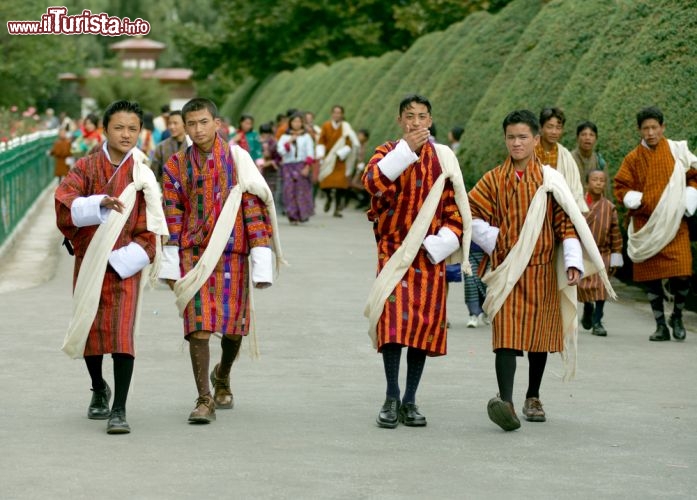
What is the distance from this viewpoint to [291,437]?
24.1 ft

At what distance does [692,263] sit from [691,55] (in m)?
2.24

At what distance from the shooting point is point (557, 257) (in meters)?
7.89

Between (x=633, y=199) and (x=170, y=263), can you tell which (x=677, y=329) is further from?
(x=170, y=263)

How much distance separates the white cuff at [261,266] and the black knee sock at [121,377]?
29.2 inches

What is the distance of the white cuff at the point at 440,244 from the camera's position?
7.61 meters

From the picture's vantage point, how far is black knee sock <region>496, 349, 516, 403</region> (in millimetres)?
7616

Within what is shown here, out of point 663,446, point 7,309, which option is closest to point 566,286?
point 663,446

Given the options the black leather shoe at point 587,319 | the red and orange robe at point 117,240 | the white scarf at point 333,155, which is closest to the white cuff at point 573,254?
the red and orange robe at point 117,240

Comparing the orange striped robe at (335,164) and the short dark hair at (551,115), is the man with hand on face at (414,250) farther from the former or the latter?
the orange striped robe at (335,164)

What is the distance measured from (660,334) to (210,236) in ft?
15.2

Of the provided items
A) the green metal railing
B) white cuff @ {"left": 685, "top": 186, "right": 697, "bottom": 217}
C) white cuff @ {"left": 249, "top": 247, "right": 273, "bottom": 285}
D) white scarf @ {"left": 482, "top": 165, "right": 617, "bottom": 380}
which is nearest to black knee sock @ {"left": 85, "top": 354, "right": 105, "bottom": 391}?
white cuff @ {"left": 249, "top": 247, "right": 273, "bottom": 285}

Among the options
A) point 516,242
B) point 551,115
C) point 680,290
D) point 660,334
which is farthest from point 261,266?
point 680,290

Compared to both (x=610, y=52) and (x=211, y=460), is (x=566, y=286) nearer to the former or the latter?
(x=211, y=460)

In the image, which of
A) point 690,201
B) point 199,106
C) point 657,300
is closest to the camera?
point 199,106
